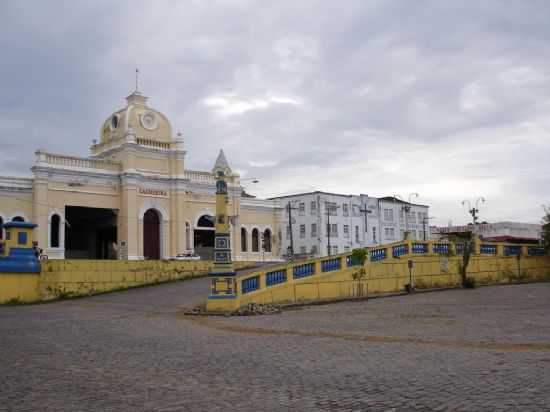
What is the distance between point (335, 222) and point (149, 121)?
27535 millimetres

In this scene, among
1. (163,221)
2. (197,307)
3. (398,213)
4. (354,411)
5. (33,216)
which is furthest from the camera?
(398,213)

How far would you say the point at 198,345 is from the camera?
1080cm

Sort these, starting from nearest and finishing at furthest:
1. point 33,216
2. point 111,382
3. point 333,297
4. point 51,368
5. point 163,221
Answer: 1. point 111,382
2. point 51,368
3. point 333,297
4. point 33,216
5. point 163,221

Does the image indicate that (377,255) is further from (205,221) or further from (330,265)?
(205,221)

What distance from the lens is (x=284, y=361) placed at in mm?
8797

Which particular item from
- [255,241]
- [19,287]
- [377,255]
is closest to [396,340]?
[377,255]

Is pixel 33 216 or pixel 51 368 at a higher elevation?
pixel 33 216

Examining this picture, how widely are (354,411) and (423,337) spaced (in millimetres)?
5953

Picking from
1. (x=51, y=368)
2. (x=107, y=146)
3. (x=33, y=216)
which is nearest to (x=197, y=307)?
(x=51, y=368)

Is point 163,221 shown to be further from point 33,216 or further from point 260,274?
point 260,274

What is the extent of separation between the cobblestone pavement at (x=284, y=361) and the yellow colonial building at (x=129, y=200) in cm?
1943

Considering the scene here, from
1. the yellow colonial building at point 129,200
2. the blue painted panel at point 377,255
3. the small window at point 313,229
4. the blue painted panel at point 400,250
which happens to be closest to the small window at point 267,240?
the yellow colonial building at point 129,200

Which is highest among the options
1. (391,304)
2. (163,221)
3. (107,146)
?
(107,146)

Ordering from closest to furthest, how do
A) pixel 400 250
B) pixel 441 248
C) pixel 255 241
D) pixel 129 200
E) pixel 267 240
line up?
pixel 400 250 < pixel 441 248 < pixel 129 200 < pixel 255 241 < pixel 267 240
